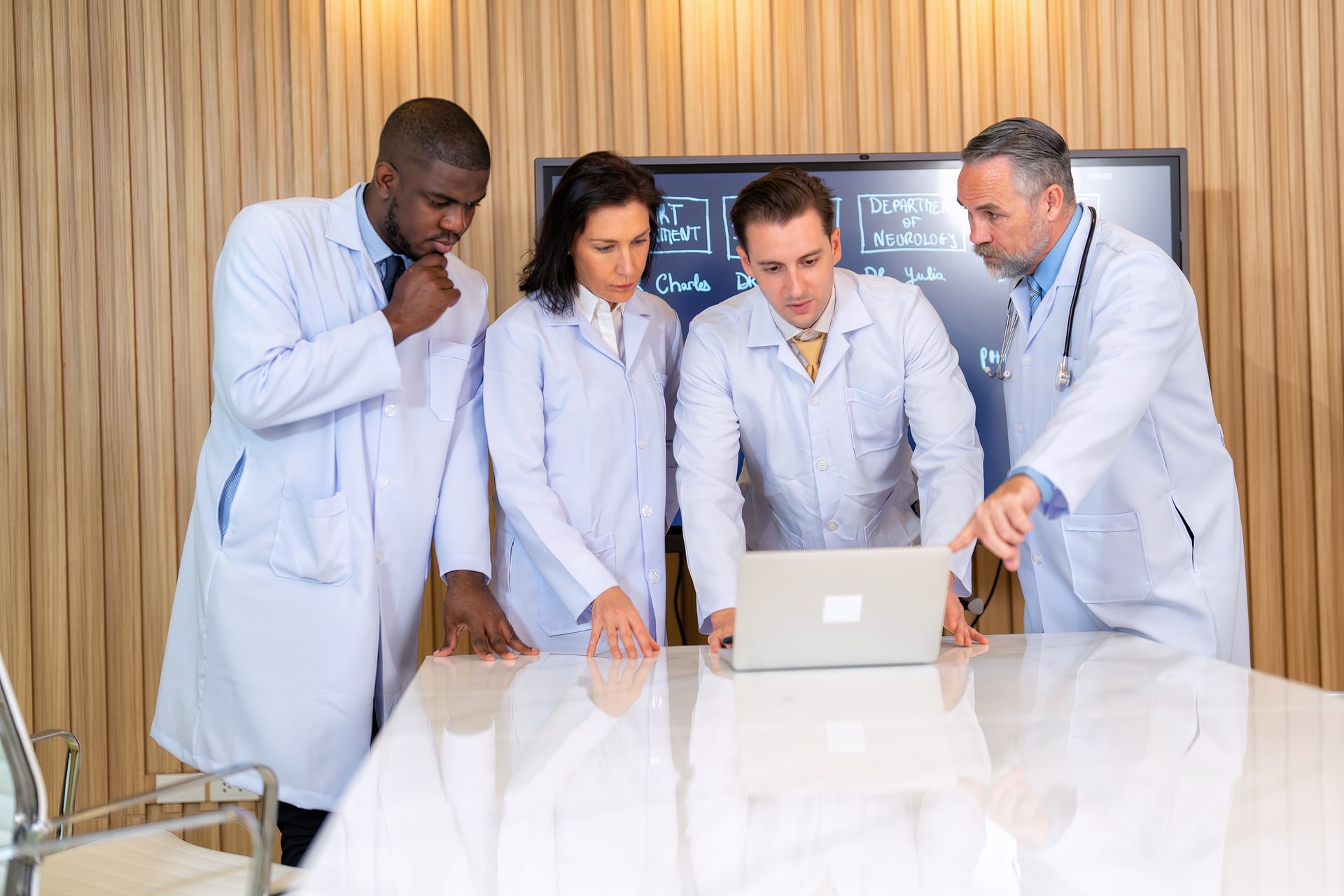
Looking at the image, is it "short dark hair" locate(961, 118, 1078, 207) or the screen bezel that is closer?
"short dark hair" locate(961, 118, 1078, 207)

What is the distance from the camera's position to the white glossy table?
3.15 ft

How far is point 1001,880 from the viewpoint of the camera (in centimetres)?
92

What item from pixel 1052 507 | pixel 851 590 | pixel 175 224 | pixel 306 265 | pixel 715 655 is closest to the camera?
pixel 851 590

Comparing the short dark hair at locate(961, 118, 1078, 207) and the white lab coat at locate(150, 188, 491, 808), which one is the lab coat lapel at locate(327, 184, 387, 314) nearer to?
the white lab coat at locate(150, 188, 491, 808)

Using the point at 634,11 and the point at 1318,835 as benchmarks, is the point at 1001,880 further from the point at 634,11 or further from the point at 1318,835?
the point at 634,11

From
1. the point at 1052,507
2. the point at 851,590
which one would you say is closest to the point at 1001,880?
the point at 851,590

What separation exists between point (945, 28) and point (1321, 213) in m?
1.34

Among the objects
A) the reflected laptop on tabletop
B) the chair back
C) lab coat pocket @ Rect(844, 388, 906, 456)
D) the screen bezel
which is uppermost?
the screen bezel

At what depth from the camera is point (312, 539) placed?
7.09 ft

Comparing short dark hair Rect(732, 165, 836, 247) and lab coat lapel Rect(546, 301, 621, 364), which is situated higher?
short dark hair Rect(732, 165, 836, 247)

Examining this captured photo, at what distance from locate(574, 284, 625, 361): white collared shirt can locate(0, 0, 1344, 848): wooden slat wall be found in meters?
0.89

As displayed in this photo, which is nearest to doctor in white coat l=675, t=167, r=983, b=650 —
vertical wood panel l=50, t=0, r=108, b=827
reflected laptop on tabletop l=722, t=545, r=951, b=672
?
reflected laptop on tabletop l=722, t=545, r=951, b=672

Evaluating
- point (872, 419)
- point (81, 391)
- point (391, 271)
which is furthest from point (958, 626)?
point (81, 391)

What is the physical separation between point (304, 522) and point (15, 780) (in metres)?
0.85
